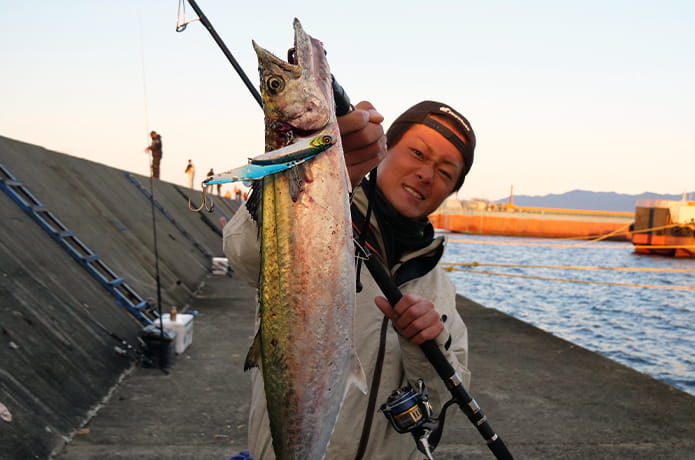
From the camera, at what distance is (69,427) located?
4.92 m

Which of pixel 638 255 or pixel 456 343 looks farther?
pixel 638 255

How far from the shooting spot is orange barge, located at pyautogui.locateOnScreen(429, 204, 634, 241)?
98.4 metres

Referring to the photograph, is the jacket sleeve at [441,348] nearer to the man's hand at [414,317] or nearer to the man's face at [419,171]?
the man's hand at [414,317]

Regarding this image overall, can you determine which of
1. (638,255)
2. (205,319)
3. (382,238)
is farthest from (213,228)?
(638,255)

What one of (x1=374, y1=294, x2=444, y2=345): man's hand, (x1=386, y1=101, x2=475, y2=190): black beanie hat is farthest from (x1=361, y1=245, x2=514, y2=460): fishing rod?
(x1=386, y1=101, x2=475, y2=190): black beanie hat

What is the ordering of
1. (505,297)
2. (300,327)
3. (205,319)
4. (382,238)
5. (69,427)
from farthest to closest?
(505,297) < (205,319) < (69,427) < (382,238) < (300,327)

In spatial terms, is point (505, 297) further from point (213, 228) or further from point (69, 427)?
point (69, 427)

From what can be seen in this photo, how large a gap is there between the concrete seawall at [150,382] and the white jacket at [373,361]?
274mm

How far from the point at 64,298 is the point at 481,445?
4893mm

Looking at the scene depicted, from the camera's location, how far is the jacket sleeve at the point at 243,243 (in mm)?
2184

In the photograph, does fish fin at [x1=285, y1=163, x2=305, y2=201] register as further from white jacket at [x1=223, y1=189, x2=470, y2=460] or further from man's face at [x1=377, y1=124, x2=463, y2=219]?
man's face at [x1=377, y1=124, x2=463, y2=219]

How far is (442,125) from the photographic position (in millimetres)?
2869

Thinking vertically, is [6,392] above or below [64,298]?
below

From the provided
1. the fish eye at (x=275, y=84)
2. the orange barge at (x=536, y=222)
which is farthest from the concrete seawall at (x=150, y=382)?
the orange barge at (x=536, y=222)
